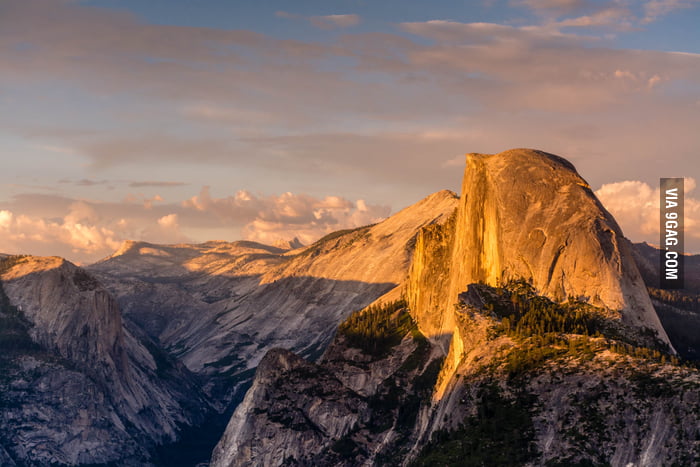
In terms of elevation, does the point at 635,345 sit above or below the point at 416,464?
above

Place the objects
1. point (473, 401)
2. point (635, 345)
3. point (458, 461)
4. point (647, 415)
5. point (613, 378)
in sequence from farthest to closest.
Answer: point (635, 345) → point (473, 401) → point (458, 461) → point (613, 378) → point (647, 415)

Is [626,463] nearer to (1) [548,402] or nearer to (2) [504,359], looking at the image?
(1) [548,402]

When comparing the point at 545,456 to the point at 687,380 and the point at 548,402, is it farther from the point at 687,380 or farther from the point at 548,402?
the point at 687,380

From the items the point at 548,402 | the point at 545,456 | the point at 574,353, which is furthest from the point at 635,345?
the point at 545,456

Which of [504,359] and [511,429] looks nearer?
[511,429]

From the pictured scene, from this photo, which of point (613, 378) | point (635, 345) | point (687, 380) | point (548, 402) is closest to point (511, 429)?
point (548, 402)

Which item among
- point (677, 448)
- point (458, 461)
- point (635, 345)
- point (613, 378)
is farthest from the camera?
point (635, 345)
